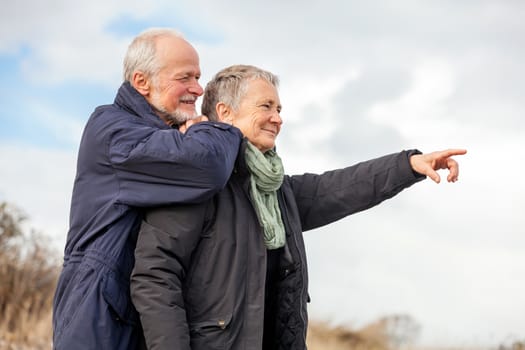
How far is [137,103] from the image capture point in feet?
12.4

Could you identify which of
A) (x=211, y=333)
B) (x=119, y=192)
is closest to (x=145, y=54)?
(x=119, y=192)

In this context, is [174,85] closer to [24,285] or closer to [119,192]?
[119,192]

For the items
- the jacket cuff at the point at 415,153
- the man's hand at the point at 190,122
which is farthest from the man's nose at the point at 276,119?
the jacket cuff at the point at 415,153

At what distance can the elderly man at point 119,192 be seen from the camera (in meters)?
3.46

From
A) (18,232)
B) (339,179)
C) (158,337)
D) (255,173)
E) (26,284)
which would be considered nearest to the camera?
(158,337)

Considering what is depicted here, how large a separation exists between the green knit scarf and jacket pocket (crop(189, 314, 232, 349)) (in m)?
0.42

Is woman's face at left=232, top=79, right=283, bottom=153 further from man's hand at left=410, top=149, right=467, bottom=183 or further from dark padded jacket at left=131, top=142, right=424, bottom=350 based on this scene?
man's hand at left=410, top=149, right=467, bottom=183

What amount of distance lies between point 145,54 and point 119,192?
2.38 ft

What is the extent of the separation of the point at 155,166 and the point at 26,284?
7378mm

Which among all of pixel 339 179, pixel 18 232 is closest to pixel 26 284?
pixel 18 232

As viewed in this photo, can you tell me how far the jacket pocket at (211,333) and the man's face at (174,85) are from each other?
3.13 ft

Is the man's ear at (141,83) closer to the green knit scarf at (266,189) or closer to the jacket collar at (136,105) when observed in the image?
the jacket collar at (136,105)

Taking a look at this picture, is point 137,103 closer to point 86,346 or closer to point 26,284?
point 86,346

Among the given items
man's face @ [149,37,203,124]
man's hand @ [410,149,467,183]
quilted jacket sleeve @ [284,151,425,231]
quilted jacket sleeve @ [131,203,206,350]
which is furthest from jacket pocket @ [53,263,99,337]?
man's hand @ [410,149,467,183]
